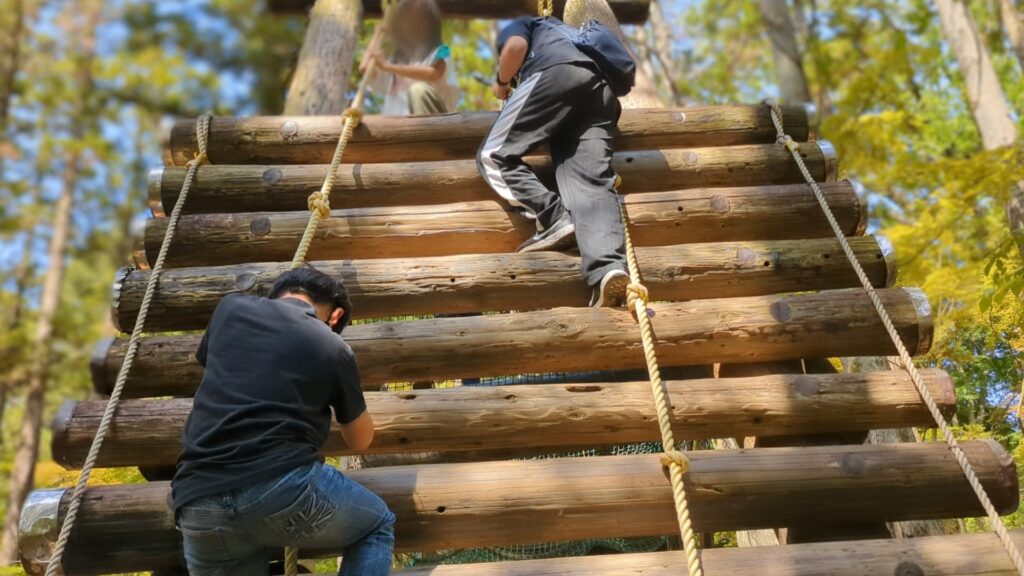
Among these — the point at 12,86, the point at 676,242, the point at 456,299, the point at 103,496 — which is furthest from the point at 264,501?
the point at 12,86

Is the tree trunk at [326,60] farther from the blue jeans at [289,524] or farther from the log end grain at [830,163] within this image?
the blue jeans at [289,524]

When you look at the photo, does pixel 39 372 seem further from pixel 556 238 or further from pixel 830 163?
pixel 830 163

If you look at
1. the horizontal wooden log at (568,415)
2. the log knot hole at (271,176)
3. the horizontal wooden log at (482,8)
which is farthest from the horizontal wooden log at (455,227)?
the horizontal wooden log at (482,8)

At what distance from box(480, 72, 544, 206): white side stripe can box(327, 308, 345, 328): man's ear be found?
1.48 meters

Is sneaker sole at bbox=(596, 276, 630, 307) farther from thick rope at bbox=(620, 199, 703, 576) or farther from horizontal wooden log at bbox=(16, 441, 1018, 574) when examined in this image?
horizontal wooden log at bbox=(16, 441, 1018, 574)

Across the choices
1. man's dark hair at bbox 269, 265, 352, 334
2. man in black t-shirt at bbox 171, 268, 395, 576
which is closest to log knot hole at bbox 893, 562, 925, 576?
man in black t-shirt at bbox 171, 268, 395, 576

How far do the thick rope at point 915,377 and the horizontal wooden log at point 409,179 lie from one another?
0.23 m

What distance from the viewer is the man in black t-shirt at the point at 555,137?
383cm

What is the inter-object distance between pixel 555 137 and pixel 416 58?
2.15 meters

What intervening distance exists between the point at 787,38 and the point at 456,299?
8.14 m

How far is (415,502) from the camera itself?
9.12 ft

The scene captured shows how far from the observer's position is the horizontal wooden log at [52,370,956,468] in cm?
306

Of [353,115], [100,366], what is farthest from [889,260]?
[100,366]

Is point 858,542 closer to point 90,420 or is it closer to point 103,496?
point 103,496
